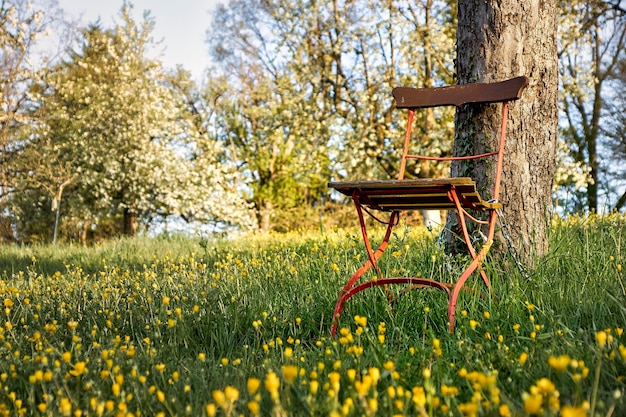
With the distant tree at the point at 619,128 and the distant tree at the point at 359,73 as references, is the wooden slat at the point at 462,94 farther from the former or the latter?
the distant tree at the point at 619,128

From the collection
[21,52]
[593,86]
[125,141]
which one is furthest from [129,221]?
[593,86]

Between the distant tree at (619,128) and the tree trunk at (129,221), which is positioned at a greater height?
the distant tree at (619,128)

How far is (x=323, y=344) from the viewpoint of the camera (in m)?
2.62

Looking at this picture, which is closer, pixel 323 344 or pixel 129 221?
pixel 323 344

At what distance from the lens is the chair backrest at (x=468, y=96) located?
11.3ft

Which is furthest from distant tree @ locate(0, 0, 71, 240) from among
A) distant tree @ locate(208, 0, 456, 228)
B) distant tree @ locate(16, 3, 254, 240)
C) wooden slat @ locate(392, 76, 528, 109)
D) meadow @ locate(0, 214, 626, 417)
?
wooden slat @ locate(392, 76, 528, 109)

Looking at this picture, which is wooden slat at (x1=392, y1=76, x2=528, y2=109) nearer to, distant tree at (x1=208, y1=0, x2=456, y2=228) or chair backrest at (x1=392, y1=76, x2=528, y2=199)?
chair backrest at (x1=392, y1=76, x2=528, y2=199)

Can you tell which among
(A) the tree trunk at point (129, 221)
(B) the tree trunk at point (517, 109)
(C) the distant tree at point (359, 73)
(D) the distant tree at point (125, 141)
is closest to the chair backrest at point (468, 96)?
(B) the tree trunk at point (517, 109)

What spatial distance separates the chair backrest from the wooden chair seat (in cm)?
37

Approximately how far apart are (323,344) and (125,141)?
488 inches

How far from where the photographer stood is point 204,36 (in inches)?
696

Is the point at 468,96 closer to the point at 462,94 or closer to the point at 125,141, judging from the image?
the point at 462,94

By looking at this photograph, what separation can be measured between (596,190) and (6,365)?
1445 cm

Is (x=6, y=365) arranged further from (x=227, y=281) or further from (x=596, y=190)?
(x=596, y=190)
